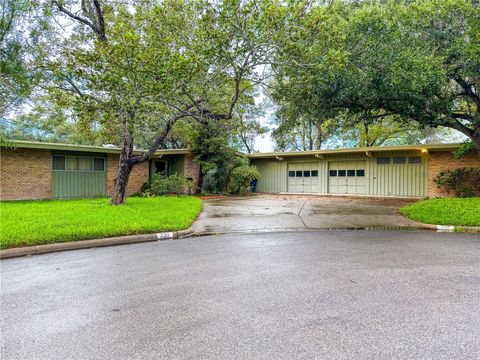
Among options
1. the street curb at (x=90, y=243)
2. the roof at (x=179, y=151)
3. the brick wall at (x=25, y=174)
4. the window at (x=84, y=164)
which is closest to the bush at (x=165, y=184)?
the roof at (x=179, y=151)

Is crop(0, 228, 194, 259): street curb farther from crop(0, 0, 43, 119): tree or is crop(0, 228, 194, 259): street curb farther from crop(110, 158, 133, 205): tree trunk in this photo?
crop(0, 0, 43, 119): tree

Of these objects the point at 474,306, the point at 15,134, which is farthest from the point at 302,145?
the point at 474,306

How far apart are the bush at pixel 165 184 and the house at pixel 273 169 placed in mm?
1236

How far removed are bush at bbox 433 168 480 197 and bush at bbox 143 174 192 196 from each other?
13.2 m

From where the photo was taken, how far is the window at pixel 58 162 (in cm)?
1485

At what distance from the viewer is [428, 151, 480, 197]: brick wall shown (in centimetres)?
1517

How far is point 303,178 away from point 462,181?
9.03 m

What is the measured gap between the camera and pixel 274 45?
8.82 metres

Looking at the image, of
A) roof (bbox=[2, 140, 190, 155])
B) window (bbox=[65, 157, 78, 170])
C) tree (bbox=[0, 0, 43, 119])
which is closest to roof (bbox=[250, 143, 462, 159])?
roof (bbox=[2, 140, 190, 155])

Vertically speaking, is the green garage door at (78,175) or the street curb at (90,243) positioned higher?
the green garage door at (78,175)

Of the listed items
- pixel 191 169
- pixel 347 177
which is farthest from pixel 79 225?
pixel 347 177

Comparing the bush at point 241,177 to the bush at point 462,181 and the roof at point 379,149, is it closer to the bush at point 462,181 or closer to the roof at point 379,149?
the roof at point 379,149

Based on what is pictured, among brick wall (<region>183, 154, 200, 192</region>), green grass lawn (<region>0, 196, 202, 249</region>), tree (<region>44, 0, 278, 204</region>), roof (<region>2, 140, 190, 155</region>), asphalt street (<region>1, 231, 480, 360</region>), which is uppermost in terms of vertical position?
tree (<region>44, 0, 278, 204</region>)

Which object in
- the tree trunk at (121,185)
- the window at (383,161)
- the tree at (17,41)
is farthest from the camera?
the window at (383,161)
